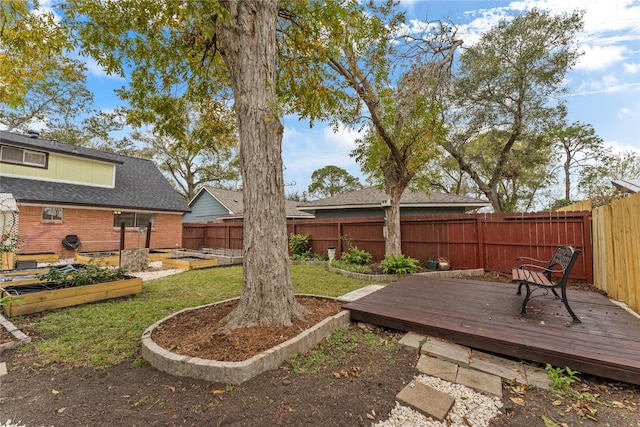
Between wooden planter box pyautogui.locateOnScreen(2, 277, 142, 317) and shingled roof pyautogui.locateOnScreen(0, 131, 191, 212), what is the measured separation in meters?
8.67

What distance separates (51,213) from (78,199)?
1.12 m

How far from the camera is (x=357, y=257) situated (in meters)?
9.26

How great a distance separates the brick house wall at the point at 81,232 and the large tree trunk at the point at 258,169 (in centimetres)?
1241

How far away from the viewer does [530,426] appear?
6.59 feet

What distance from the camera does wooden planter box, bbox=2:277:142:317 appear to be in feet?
14.8

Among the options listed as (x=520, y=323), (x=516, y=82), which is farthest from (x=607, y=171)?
(x=520, y=323)

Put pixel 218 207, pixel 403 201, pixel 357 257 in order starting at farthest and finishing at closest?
pixel 218 207, pixel 403 201, pixel 357 257

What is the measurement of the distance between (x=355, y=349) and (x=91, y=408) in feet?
8.33

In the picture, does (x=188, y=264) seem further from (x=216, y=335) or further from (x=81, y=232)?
(x=216, y=335)

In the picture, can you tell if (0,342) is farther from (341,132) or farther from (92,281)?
(341,132)

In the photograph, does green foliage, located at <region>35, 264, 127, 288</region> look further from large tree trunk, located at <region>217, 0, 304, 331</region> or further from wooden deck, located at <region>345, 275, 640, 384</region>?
wooden deck, located at <region>345, 275, 640, 384</region>

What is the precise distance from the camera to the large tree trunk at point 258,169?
344 cm

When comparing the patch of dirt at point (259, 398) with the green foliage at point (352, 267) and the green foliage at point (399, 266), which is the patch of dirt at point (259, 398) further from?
the green foliage at point (352, 267)

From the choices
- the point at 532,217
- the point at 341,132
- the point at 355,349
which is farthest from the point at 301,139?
the point at 355,349
